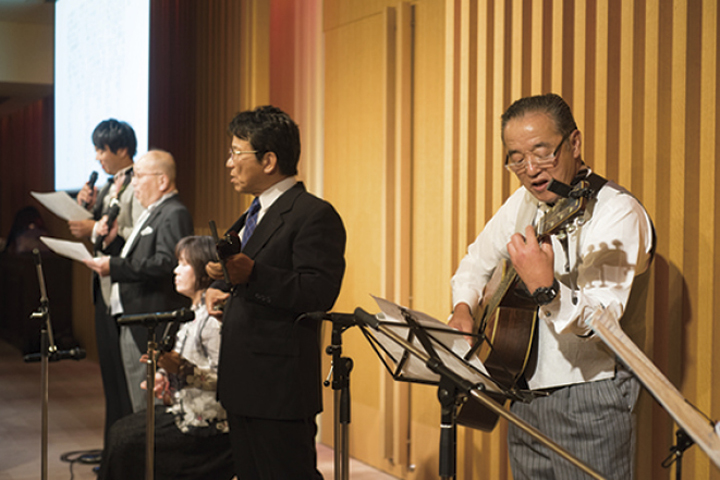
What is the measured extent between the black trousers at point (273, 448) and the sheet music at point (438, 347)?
764mm

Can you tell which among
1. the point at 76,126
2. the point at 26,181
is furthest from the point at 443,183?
the point at 26,181

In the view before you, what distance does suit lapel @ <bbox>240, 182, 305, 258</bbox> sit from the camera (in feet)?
7.63

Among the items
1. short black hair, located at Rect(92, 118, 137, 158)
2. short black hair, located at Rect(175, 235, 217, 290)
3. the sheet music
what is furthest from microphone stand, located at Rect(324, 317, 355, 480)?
short black hair, located at Rect(92, 118, 137, 158)

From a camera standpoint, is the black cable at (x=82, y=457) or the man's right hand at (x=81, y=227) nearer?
the man's right hand at (x=81, y=227)

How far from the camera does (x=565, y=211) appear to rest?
181 cm

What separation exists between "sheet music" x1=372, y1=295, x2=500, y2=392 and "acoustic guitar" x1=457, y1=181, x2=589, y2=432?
0.23m

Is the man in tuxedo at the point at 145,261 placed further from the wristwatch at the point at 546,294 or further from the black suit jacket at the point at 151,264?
the wristwatch at the point at 546,294

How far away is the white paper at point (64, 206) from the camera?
3.63 meters

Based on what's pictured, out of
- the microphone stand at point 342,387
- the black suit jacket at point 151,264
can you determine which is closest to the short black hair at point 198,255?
the black suit jacket at point 151,264

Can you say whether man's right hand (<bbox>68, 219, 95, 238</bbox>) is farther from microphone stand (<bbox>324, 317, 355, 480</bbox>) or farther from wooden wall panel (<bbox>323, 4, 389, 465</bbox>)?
microphone stand (<bbox>324, 317, 355, 480</bbox>)

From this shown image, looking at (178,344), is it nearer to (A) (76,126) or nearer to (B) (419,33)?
(B) (419,33)

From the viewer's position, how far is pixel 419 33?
12.4ft

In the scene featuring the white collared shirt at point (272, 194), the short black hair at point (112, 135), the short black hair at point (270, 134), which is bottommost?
the white collared shirt at point (272, 194)

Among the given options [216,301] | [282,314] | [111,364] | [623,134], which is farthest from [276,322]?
[111,364]
